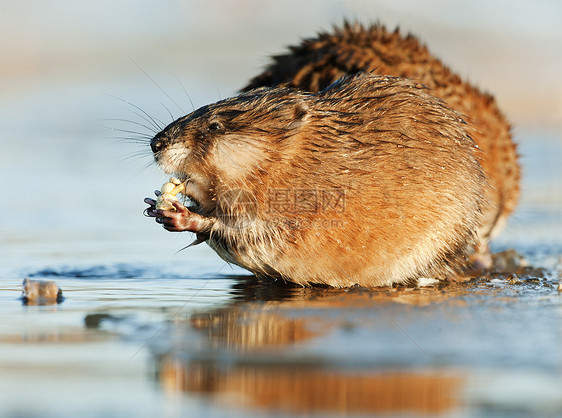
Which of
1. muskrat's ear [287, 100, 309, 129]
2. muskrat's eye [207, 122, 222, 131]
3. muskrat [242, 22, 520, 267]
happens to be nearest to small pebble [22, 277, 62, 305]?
muskrat's eye [207, 122, 222, 131]

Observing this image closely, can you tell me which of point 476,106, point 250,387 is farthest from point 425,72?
point 250,387

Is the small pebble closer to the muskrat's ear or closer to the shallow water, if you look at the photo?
the shallow water

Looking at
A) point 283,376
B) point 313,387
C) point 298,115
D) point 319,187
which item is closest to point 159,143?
point 298,115

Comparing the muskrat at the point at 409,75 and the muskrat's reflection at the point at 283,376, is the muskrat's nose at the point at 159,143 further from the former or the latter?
the muskrat at the point at 409,75

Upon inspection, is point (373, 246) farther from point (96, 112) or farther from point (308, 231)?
point (96, 112)

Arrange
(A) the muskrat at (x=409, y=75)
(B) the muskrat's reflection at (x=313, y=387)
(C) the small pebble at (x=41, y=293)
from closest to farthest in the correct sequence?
(B) the muskrat's reflection at (x=313, y=387) < (C) the small pebble at (x=41, y=293) < (A) the muskrat at (x=409, y=75)

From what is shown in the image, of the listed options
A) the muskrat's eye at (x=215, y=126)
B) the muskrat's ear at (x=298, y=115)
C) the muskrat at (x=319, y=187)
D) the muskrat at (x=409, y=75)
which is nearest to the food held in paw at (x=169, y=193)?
the muskrat at (x=319, y=187)

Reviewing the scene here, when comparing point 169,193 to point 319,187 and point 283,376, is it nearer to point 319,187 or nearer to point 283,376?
point 319,187

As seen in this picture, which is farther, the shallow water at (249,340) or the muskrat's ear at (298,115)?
the muskrat's ear at (298,115)
